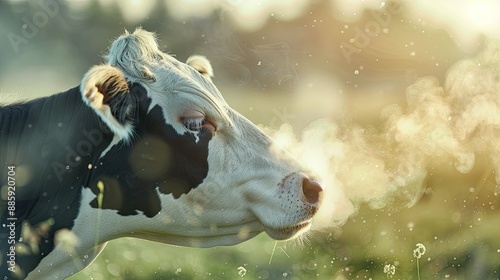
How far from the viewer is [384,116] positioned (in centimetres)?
910

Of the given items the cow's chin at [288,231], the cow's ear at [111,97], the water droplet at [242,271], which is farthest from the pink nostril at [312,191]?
the water droplet at [242,271]

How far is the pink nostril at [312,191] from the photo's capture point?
3322mm

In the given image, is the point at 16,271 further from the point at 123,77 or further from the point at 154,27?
the point at 154,27

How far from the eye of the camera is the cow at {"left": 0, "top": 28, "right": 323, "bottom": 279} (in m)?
3.32

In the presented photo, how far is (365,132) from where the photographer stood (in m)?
8.33

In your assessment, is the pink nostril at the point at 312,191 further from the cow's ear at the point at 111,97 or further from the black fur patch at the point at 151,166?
the cow's ear at the point at 111,97

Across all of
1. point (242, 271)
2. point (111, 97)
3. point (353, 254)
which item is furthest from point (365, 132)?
point (111, 97)

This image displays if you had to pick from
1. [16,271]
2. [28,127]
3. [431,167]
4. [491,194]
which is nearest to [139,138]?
[28,127]

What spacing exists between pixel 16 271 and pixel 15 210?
0.26 meters

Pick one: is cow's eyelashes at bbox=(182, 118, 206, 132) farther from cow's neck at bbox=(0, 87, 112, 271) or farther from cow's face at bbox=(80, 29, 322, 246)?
cow's neck at bbox=(0, 87, 112, 271)

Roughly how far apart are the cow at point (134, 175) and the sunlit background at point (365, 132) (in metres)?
0.25

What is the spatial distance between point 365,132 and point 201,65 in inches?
180

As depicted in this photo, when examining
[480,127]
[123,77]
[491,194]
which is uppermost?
[123,77]

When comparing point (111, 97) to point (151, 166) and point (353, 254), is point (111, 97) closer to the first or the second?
point (151, 166)
